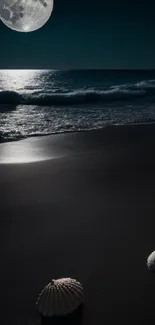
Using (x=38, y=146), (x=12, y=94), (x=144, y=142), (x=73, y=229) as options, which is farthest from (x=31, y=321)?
(x=12, y=94)

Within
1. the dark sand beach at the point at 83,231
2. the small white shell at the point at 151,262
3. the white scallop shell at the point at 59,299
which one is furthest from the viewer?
the small white shell at the point at 151,262

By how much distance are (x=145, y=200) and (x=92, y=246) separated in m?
1.51

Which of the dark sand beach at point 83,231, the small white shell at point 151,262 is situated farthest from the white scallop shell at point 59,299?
the small white shell at point 151,262

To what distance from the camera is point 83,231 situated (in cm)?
379

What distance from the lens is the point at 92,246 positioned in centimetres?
347

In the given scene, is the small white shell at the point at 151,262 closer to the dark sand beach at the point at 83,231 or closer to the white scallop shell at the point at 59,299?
the dark sand beach at the point at 83,231

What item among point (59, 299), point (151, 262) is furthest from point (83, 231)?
point (59, 299)

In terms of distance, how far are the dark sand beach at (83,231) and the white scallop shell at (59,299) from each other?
122 millimetres

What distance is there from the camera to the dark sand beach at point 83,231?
2.70 m

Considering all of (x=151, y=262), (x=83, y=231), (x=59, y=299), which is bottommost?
(x=59, y=299)

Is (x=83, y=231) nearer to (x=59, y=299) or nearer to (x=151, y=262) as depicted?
(x=151, y=262)

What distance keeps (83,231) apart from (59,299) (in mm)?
1332

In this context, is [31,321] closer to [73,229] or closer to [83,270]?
[83,270]

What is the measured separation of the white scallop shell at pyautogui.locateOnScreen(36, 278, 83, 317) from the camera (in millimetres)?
2477
